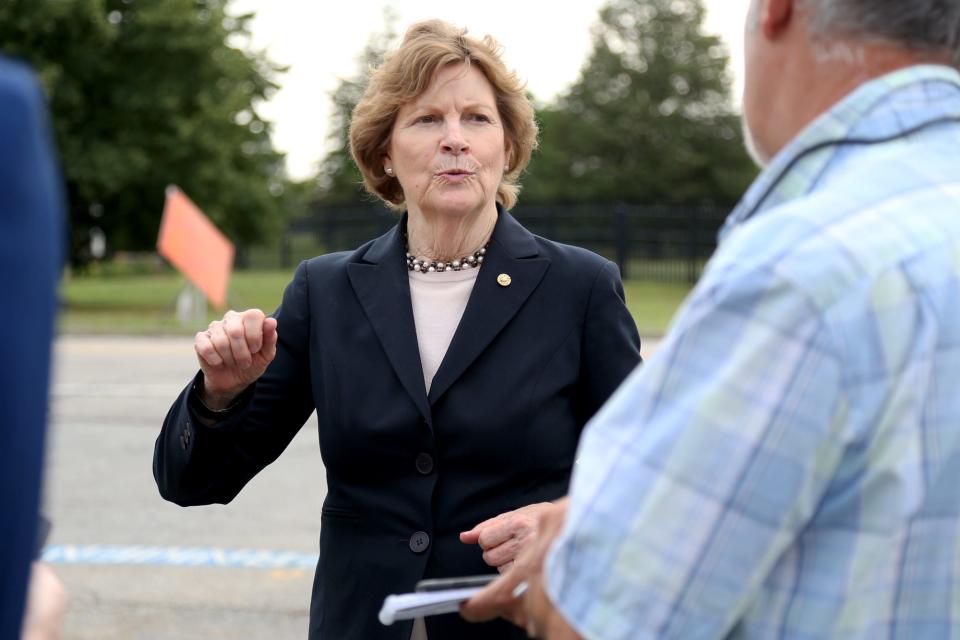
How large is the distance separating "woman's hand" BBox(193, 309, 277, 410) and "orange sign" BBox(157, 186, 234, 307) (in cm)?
1388

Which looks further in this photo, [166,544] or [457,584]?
[166,544]

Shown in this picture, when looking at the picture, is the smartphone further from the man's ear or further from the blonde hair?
the blonde hair

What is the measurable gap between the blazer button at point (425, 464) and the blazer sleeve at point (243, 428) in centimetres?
39

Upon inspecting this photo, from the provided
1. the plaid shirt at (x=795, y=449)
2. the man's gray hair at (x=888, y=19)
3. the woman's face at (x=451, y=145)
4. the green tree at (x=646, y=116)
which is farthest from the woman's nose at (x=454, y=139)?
the green tree at (x=646, y=116)

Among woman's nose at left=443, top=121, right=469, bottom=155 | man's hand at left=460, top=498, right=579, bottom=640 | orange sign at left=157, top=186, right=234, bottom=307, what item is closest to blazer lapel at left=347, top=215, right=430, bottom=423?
woman's nose at left=443, top=121, right=469, bottom=155

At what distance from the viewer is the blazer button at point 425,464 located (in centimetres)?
252

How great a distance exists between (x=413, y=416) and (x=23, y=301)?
163cm

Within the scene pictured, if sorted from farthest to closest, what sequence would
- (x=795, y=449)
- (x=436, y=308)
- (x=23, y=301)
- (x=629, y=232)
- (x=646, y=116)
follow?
(x=646, y=116) < (x=629, y=232) < (x=436, y=308) < (x=795, y=449) < (x=23, y=301)

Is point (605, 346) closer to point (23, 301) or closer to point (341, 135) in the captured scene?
point (23, 301)

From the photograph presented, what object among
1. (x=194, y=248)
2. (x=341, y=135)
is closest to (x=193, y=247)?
(x=194, y=248)

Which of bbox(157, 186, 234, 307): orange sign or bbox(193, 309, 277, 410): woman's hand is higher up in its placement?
bbox(193, 309, 277, 410): woman's hand

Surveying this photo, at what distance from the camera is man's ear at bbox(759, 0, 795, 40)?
1419 mm

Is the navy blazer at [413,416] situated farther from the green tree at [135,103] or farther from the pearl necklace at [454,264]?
the green tree at [135,103]

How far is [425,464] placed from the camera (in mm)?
2525
